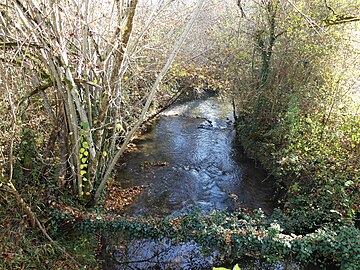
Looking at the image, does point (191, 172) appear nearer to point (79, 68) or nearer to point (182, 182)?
point (182, 182)

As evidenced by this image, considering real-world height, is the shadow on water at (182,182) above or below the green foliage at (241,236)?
below

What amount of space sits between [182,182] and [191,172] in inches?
34.3

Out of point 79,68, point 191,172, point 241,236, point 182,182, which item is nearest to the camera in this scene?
point 79,68

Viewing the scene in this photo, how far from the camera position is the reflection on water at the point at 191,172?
289 inches

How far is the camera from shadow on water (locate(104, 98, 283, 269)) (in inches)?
208

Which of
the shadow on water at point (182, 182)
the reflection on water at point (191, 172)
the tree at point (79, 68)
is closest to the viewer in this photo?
the tree at point (79, 68)

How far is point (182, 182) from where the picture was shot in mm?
8359

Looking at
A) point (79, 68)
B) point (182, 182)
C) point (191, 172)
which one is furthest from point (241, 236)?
point (191, 172)

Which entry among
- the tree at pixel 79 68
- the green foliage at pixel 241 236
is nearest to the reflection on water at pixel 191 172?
the green foliage at pixel 241 236

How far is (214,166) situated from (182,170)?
124cm

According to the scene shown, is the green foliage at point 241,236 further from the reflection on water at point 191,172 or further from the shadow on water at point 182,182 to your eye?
the reflection on water at point 191,172

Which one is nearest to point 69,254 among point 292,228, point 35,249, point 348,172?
point 35,249

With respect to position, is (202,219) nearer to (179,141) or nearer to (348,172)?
(348,172)

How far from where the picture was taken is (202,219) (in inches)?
202
